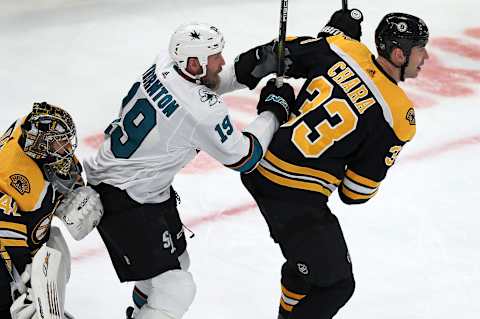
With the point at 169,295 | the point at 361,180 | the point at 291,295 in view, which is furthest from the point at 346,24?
the point at 169,295

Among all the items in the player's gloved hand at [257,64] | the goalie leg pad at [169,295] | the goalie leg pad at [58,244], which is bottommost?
the goalie leg pad at [169,295]

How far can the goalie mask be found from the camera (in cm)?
302

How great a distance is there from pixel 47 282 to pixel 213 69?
2.83 feet

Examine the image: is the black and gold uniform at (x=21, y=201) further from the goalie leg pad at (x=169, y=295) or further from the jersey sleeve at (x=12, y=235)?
the goalie leg pad at (x=169, y=295)

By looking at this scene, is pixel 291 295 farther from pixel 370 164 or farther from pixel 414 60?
Result: pixel 414 60

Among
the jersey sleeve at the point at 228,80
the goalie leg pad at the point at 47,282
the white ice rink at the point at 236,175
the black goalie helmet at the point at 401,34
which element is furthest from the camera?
the white ice rink at the point at 236,175

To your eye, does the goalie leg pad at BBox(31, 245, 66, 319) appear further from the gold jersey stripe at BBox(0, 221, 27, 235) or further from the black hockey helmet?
the black hockey helmet

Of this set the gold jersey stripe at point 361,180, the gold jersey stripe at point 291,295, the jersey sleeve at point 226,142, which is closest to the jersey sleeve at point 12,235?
the jersey sleeve at point 226,142

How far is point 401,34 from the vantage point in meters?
3.07

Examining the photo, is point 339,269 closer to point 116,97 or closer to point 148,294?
point 148,294

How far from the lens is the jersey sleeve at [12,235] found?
9.78 ft

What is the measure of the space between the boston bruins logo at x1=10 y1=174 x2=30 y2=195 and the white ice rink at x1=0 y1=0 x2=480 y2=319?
0.96 m

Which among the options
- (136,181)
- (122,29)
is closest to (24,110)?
(122,29)

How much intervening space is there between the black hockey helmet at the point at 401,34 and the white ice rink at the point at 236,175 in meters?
1.22
